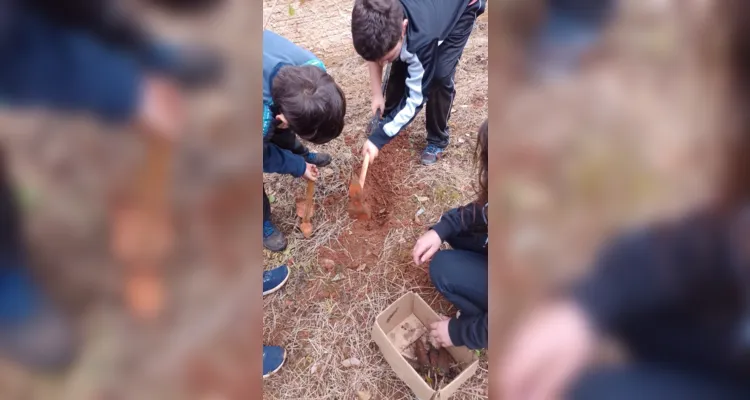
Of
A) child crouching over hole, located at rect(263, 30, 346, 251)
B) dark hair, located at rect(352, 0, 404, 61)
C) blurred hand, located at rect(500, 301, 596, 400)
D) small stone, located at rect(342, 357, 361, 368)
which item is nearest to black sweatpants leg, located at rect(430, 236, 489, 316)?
small stone, located at rect(342, 357, 361, 368)

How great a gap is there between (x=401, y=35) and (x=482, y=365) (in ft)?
4.84

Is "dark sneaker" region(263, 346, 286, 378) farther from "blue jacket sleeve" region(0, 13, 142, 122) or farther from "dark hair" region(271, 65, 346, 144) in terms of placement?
"blue jacket sleeve" region(0, 13, 142, 122)

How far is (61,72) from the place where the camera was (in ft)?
1.08

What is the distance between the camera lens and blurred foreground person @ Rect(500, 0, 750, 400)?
0.32m

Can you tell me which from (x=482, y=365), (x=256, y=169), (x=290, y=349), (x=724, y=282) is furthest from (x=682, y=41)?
(x=290, y=349)

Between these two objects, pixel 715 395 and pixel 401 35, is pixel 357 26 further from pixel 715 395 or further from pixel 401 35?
pixel 715 395

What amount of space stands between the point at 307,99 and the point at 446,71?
2.88 feet

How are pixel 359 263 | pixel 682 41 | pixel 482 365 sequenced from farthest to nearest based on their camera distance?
1. pixel 359 263
2. pixel 482 365
3. pixel 682 41

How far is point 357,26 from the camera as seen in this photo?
2049 mm

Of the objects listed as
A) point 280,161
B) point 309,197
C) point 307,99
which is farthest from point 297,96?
point 309,197

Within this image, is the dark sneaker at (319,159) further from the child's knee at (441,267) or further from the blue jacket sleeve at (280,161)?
the child's knee at (441,267)

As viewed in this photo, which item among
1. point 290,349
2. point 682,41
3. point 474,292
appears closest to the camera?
point 682,41

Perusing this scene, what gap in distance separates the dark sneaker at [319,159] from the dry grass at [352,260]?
0.06m

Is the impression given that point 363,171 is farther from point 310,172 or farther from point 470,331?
point 470,331
